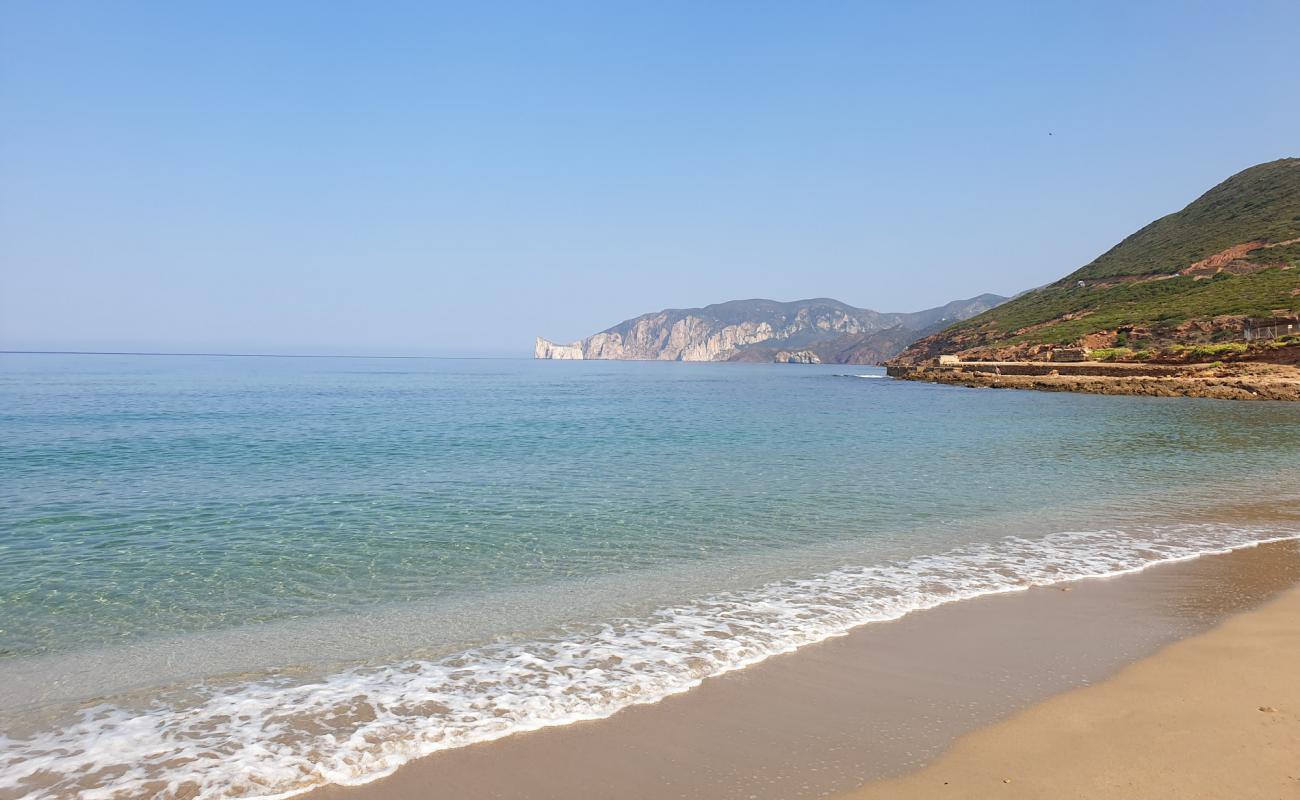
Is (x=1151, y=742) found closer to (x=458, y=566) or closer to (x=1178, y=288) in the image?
(x=458, y=566)

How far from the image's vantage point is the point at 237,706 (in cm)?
608

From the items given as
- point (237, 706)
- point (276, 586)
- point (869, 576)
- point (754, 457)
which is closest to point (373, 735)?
point (237, 706)

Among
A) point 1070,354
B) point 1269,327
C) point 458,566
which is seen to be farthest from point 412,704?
point 1070,354

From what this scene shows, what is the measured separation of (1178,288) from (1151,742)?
98948mm

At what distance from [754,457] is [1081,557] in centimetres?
1236

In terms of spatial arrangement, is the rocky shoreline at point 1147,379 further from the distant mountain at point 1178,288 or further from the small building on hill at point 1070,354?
the distant mountain at point 1178,288

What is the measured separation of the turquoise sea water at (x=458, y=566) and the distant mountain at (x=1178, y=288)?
52.4 meters

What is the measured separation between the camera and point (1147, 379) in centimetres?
5594

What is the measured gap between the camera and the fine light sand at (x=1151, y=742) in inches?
183

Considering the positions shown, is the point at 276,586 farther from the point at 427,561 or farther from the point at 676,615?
the point at 676,615

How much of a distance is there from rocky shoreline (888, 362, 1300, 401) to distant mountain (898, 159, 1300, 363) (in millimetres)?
5342

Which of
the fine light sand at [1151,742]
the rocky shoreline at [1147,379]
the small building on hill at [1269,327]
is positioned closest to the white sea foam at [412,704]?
the fine light sand at [1151,742]

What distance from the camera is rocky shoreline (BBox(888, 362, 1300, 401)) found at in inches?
1930

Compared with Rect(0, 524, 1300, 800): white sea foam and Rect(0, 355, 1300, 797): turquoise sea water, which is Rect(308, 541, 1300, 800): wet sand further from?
Rect(0, 355, 1300, 797): turquoise sea water
